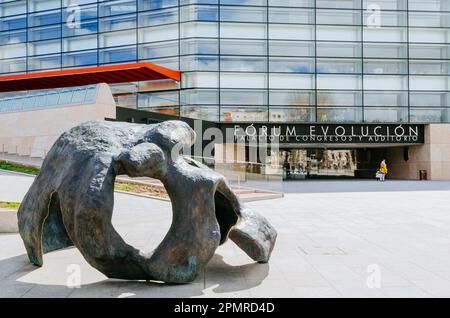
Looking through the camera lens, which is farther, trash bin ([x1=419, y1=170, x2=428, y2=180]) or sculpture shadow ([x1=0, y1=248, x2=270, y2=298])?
trash bin ([x1=419, y1=170, x2=428, y2=180])

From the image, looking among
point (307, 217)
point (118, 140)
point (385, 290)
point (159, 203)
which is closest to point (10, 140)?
point (159, 203)

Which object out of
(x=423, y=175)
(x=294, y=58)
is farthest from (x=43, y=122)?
(x=423, y=175)

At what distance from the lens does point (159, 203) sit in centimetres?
1325

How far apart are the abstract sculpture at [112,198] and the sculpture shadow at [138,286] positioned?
5.3 inches

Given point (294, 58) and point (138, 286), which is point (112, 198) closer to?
point (138, 286)

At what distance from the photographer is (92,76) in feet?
95.3

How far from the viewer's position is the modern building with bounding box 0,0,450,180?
29.0 meters

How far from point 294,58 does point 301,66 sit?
877 mm

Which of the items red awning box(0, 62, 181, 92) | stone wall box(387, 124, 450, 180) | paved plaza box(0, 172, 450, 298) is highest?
red awning box(0, 62, 181, 92)

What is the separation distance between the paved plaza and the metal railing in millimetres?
12366

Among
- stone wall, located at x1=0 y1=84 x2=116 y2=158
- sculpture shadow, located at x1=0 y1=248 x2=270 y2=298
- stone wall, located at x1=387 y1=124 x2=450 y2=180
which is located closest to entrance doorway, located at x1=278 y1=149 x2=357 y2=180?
stone wall, located at x1=387 y1=124 x2=450 y2=180

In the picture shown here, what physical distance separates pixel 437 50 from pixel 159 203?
93.9 ft

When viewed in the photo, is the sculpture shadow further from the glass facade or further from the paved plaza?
the glass facade

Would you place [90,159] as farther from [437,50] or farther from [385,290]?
[437,50]
